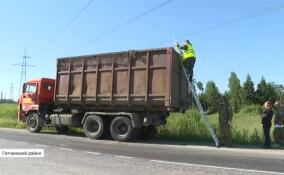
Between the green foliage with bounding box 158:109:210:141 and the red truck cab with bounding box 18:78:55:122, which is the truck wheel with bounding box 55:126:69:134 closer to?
the red truck cab with bounding box 18:78:55:122

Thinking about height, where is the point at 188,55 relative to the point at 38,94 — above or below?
above

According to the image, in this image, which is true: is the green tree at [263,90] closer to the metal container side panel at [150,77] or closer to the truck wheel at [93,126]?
the truck wheel at [93,126]

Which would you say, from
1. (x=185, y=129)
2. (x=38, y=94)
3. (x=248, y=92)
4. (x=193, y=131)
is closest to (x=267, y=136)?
(x=193, y=131)

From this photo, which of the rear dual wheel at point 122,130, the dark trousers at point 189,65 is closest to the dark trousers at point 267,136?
the dark trousers at point 189,65

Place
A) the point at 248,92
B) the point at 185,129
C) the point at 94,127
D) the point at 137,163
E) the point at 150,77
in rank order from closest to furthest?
the point at 137,163, the point at 150,77, the point at 94,127, the point at 185,129, the point at 248,92

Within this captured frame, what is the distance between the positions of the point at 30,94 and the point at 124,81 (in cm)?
637

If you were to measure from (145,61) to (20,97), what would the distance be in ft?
27.9

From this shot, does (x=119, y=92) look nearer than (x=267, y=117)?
No

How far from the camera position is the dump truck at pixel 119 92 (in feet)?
56.7

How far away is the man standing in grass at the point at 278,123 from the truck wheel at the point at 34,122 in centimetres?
1106

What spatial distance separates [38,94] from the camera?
865 inches

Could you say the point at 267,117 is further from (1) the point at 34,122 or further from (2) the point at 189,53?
(1) the point at 34,122

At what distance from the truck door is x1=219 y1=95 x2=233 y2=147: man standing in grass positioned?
31.4 feet

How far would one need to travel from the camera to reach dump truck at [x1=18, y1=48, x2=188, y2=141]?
1728cm
